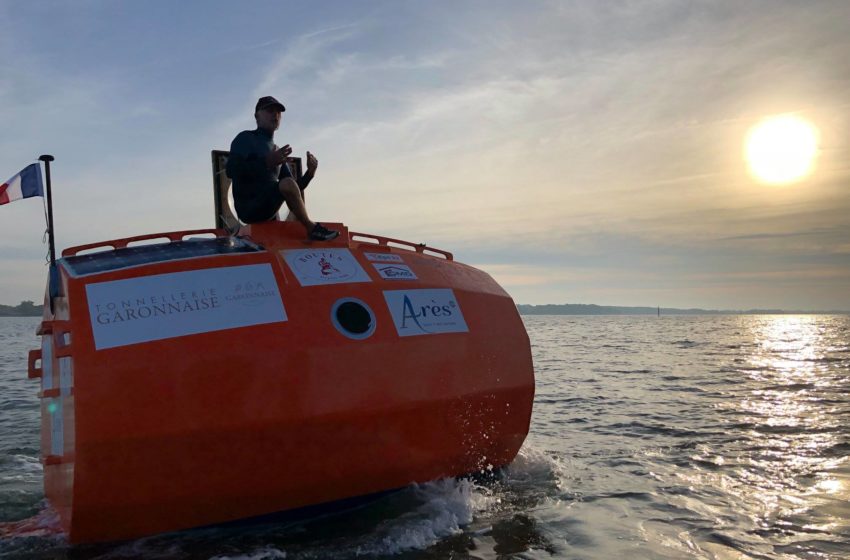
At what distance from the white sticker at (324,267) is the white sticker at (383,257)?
0.17 meters

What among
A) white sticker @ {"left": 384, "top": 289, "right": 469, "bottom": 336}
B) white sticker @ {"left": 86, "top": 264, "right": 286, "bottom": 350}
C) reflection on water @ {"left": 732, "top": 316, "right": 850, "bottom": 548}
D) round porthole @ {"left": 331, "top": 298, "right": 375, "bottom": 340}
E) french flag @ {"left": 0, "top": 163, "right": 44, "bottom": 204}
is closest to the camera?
white sticker @ {"left": 86, "top": 264, "right": 286, "bottom": 350}

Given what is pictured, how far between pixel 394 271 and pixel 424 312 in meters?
0.43

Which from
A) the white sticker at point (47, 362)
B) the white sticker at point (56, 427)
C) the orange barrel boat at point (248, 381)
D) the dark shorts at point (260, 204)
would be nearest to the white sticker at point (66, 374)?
the orange barrel boat at point (248, 381)

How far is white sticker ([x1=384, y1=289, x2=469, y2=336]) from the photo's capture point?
4590 mm

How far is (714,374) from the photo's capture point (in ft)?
44.7

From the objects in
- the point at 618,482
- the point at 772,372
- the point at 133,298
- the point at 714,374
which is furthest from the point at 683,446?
the point at 772,372

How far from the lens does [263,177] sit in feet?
16.5

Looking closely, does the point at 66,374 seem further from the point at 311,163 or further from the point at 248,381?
the point at 311,163

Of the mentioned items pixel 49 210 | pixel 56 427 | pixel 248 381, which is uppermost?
pixel 49 210

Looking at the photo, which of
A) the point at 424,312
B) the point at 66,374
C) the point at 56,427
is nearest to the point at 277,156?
the point at 424,312

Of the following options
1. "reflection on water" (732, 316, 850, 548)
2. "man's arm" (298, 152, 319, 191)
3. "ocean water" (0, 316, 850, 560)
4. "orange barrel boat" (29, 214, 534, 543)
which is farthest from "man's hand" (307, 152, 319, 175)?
"reflection on water" (732, 316, 850, 548)

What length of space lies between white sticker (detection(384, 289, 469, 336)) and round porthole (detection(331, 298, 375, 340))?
0.65ft

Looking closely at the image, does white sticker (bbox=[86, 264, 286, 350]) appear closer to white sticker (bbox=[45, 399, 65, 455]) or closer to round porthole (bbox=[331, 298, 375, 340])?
round porthole (bbox=[331, 298, 375, 340])

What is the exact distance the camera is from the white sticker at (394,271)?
489 cm
